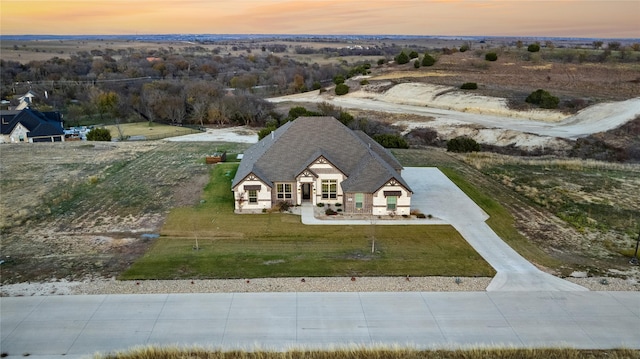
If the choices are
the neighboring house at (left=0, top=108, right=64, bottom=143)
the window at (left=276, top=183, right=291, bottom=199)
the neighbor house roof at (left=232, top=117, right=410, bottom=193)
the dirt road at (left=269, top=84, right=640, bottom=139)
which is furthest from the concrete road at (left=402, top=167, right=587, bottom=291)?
the neighboring house at (left=0, top=108, right=64, bottom=143)

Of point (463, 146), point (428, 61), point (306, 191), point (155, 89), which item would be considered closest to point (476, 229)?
point (306, 191)

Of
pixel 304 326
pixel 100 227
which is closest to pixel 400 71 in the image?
pixel 100 227

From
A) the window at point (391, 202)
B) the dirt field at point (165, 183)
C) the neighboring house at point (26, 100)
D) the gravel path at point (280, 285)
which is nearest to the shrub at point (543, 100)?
the dirt field at point (165, 183)

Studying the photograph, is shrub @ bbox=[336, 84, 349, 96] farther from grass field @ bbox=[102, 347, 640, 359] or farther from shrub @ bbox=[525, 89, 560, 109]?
grass field @ bbox=[102, 347, 640, 359]

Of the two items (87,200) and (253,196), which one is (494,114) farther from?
(87,200)

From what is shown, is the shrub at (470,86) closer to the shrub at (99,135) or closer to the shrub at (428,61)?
the shrub at (428,61)

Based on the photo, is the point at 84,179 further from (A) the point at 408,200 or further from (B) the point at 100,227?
(A) the point at 408,200
